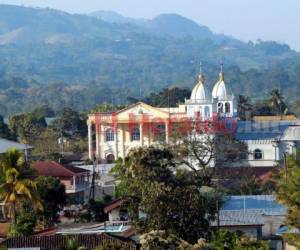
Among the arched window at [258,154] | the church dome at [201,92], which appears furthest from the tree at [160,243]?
the church dome at [201,92]

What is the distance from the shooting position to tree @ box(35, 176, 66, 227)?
32.3m

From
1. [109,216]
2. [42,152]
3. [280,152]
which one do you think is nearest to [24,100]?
[42,152]

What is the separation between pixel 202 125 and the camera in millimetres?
47688

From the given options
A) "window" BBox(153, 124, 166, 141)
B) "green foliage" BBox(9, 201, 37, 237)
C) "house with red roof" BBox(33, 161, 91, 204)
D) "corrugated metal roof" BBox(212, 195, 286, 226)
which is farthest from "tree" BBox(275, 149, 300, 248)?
"window" BBox(153, 124, 166, 141)

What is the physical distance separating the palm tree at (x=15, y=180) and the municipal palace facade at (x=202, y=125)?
15.5m

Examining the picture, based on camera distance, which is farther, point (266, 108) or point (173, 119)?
point (266, 108)

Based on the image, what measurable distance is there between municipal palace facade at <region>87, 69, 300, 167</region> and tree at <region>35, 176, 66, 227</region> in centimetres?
1119

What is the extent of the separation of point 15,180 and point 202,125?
1946 centimetres

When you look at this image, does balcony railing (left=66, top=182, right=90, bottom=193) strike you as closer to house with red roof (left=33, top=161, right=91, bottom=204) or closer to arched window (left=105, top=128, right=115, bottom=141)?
house with red roof (left=33, top=161, right=91, bottom=204)

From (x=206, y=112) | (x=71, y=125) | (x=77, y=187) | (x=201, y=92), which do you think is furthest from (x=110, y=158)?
(x=77, y=187)

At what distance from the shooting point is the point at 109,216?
108ft

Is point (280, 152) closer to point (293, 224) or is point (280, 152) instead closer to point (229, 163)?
point (229, 163)

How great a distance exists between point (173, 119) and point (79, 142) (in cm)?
1555

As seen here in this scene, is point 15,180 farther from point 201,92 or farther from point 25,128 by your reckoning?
point 25,128
